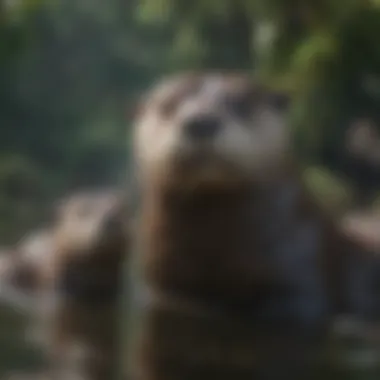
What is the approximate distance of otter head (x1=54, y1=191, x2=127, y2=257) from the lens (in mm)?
1102

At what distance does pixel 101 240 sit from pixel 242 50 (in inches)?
→ 10.3

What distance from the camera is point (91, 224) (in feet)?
3.77

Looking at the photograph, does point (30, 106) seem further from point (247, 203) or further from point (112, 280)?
point (247, 203)

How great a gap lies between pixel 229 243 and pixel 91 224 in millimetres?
218

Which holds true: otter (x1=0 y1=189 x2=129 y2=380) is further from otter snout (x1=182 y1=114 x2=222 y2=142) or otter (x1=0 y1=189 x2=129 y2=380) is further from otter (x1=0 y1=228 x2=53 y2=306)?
otter snout (x1=182 y1=114 x2=222 y2=142)

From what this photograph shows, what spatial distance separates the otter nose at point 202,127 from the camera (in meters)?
1.24

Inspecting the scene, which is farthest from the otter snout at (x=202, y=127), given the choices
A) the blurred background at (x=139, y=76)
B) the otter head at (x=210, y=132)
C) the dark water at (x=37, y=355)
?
the dark water at (x=37, y=355)

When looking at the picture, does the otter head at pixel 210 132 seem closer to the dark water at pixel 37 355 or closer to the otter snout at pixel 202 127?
the otter snout at pixel 202 127

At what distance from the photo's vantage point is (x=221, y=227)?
1323mm

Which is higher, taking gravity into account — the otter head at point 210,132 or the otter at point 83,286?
the otter head at point 210,132

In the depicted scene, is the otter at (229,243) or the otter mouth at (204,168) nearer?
the otter at (229,243)

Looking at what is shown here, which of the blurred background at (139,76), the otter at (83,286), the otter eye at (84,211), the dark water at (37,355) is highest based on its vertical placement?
the blurred background at (139,76)

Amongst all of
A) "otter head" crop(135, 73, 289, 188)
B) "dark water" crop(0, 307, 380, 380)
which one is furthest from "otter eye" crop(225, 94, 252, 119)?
"dark water" crop(0, 307, 380, 380)

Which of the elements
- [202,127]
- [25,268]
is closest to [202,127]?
[202,127]
